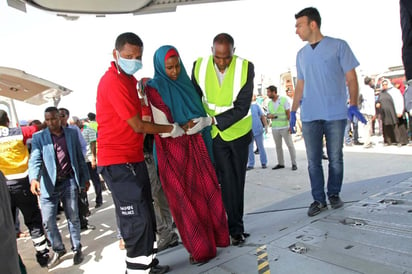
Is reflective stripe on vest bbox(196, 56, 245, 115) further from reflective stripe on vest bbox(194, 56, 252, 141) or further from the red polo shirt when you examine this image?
the red polo shirt

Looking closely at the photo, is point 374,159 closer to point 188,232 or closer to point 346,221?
point 346,221

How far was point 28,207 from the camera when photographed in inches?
153

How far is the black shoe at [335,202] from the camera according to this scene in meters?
2.95

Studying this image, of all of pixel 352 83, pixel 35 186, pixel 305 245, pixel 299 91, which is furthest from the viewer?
pixel 35 186

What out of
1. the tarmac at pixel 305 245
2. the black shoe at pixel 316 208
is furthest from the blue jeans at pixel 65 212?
the black shoe at pixel 316 208

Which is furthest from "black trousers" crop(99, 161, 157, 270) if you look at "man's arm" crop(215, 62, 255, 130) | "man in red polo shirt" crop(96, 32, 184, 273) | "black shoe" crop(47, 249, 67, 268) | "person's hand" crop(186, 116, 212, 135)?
"black shoe" crop(47, 249, 67, 268)

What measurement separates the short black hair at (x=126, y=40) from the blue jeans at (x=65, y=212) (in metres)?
2.20

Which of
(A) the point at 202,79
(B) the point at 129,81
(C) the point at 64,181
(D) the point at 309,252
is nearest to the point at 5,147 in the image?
(C) the point at 64,181

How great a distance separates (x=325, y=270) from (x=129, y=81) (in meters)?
1.84

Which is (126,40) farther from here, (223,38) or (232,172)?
(232,172)

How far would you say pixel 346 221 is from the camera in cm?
252

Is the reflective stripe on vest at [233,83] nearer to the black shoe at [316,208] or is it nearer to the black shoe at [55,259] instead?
the black shoe at [316,208]

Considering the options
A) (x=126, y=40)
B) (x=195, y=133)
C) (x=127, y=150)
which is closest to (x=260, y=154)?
(x=195, y=133)

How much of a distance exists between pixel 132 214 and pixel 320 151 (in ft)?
6.08
